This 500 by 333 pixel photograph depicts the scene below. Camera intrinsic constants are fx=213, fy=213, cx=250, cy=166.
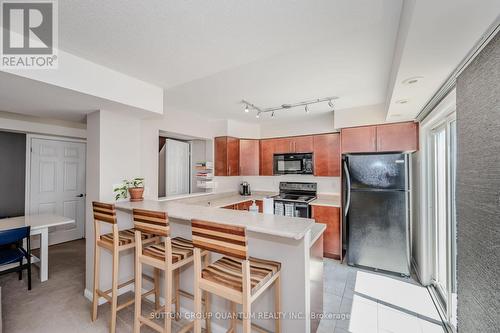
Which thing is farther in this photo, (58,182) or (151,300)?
(58,182)

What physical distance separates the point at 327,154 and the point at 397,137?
1041 millimetres

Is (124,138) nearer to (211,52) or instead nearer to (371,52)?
(211,52)

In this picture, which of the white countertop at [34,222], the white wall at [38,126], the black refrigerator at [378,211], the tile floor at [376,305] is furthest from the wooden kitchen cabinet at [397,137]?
the white wall at [38,126]

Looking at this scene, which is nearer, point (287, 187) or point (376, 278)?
point (376, 278)

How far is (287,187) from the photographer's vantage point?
14.2 ft

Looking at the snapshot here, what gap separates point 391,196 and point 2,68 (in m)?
4.05

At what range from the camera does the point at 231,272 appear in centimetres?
138

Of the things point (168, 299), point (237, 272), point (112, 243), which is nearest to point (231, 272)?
point (237, 272)

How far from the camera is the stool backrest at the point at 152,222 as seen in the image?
1.59 m

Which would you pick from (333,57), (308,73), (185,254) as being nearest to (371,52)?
(333,57)

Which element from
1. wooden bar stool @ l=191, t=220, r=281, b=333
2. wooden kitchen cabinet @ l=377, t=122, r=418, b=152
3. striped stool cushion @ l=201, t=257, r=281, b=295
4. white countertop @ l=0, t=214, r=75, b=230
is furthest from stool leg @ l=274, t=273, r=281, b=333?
white countertop @ l=0, t=214, r=75, b=230

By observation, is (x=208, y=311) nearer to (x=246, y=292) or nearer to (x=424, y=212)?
(x=246, y=292)

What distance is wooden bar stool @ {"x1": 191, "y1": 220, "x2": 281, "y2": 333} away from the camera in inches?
46.6

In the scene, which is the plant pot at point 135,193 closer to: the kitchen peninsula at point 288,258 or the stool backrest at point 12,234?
the kitchen peninsula at point 288,258
